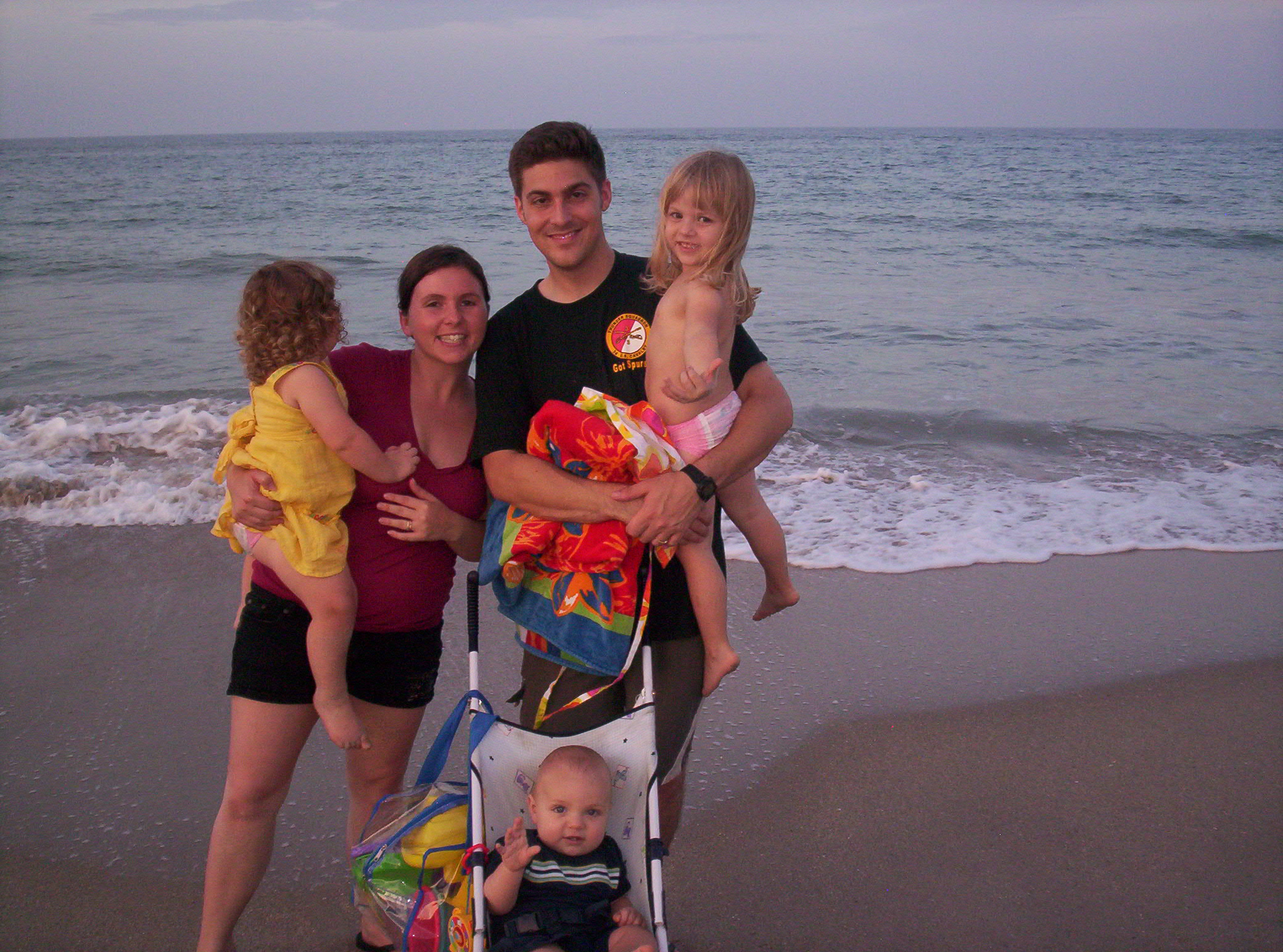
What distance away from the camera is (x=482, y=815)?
2.36 metres

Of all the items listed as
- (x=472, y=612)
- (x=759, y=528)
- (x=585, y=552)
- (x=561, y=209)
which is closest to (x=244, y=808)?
(x=472, y=612)

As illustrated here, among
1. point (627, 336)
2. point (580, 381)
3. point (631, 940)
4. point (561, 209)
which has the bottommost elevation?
point (631, 940)

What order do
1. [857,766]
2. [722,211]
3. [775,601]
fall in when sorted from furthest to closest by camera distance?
[857,766] → [775,601] → [722,211]

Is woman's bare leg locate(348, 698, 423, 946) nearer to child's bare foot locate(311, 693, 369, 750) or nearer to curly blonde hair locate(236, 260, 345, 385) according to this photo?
child's bare foot locate(311, 693, 369, 750)

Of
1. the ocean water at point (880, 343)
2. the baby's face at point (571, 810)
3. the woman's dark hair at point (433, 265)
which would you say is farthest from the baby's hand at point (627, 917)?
the ocean water at point (880, 343)

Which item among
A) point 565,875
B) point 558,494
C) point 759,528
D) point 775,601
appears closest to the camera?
point 565,875

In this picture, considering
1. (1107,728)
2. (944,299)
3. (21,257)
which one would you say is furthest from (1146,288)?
Result: (21,257)

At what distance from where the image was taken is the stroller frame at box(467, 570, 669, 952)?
2.21 meters

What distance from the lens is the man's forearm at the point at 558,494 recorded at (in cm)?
245

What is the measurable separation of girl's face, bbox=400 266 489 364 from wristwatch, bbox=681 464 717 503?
0.67 meters

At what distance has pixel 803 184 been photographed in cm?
2864

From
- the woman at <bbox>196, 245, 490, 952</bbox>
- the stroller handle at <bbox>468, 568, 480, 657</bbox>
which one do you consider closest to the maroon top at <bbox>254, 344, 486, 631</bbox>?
the woman at <bbox>196, 245, 490, 952</bbox>

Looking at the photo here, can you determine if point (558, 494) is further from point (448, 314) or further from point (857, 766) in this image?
point (857, 766)

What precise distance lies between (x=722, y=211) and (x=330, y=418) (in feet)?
4.01
